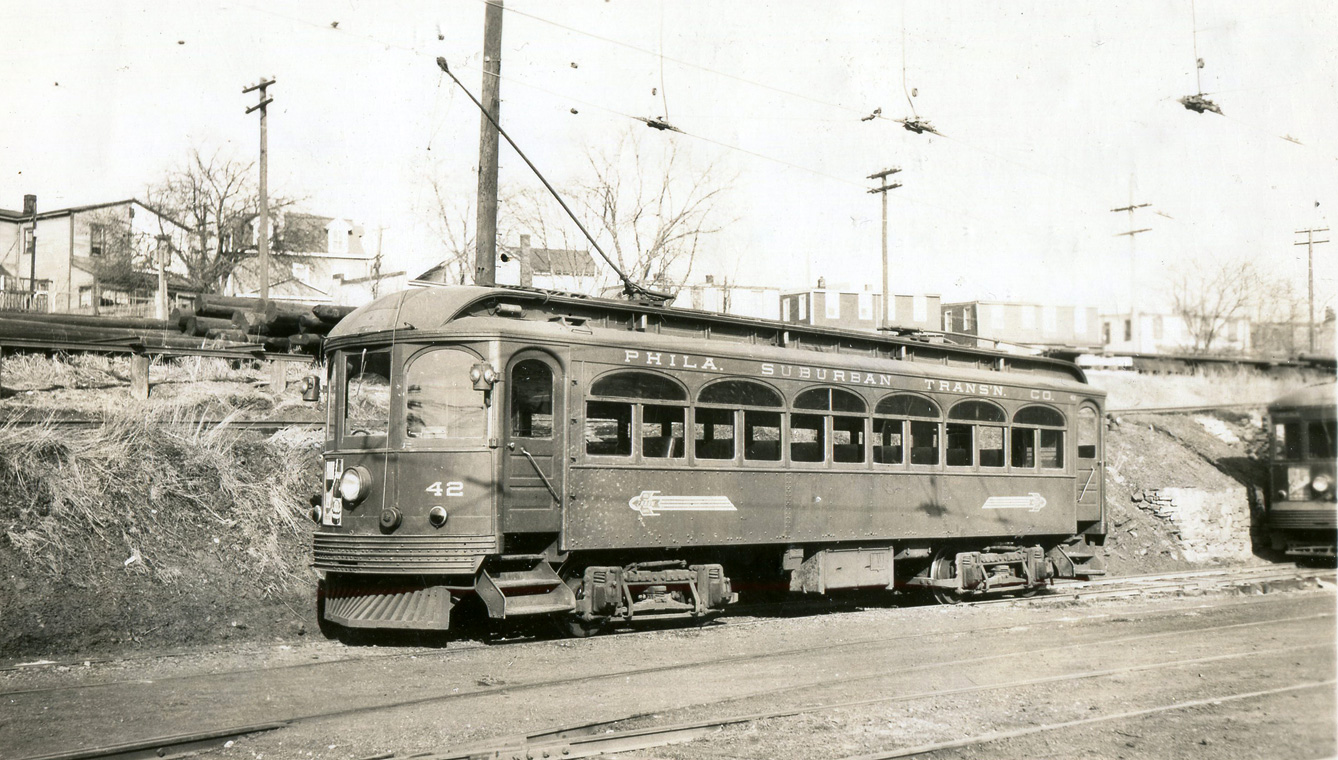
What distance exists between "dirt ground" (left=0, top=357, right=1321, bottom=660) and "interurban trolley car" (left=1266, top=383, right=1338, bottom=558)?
5.86m

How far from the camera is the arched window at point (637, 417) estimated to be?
383 inches

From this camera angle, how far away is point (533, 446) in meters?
9.29

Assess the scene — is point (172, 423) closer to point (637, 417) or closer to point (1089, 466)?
point (637, 417)

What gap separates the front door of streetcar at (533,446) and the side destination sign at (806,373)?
0.88 meters

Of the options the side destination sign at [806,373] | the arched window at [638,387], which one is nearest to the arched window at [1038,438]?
the side destination sign at [806,373]

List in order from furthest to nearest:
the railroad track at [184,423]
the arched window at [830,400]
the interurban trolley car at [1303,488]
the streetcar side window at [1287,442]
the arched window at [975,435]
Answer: the interurban trolley car at [1303,488], the streetcar side window at [1287,442], the arched window at [975,435], the arched window at [830,400], the railroad track at [184,423]

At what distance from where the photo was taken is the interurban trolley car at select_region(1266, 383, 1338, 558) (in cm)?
1650

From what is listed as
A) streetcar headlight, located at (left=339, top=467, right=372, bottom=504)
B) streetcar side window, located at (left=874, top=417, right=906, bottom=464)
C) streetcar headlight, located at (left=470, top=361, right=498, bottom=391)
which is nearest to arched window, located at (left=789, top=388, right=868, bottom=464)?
streetcar side window, located at (left=874, top=417, right=906, bottom=464)

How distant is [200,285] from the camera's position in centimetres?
4156

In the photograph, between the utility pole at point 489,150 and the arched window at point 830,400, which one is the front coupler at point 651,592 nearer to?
the arched window at point 830,400

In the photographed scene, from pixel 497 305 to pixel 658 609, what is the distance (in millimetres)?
3379

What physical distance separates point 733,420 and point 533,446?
8.18ft

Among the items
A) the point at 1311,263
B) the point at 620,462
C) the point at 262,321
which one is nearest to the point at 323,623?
the point at 620,462

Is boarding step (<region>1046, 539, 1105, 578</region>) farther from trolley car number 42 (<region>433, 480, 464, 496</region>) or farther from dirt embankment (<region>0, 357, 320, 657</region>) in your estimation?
dirt embankment (<region>0, 357, 320, 657</region>)
